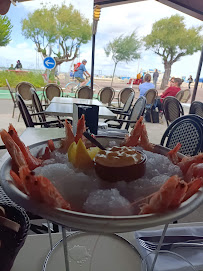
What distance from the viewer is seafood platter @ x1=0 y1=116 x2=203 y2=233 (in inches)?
10.6

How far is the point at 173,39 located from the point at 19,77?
1073 centimetres

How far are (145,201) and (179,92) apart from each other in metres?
5.42

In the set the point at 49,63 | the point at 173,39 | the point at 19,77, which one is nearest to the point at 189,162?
the point at 49,63

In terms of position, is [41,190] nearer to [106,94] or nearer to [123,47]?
[106,94]

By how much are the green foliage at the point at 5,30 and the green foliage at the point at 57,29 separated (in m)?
1.11

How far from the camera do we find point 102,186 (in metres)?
0.36

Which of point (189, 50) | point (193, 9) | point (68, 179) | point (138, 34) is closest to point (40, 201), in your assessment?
point (68, 179)

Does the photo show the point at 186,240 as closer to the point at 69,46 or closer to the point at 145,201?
the point at 145,201

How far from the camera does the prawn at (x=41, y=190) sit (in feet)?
0.89

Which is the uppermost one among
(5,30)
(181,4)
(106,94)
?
(5,30)

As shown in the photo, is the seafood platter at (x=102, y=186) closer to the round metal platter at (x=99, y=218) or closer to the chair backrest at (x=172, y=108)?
the round metal platter at (x=99, y=218)

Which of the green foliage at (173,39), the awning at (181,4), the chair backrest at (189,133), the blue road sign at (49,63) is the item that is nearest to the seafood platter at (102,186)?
the chair backrest at (189,133)

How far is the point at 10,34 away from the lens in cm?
982

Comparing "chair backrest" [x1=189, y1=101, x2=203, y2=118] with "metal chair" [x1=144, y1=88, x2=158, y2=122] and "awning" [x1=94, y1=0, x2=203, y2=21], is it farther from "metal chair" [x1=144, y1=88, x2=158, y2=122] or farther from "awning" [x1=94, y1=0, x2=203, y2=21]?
"awning" [x1=94, y1=0, x2=203, y2=21]
